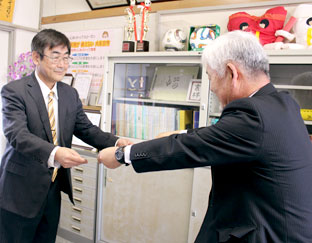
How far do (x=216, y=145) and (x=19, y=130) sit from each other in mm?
1027

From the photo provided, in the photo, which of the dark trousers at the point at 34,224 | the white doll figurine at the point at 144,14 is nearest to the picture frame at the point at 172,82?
the white doll figurine at the point at 144,14

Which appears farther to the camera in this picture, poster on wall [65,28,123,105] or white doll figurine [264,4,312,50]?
poster on wall [65,28,123,105]

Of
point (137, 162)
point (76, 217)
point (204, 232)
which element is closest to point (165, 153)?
point (137, 162)

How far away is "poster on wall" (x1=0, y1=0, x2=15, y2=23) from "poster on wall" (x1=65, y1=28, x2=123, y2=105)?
67cm

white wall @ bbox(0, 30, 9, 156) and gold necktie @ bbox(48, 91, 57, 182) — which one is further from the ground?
white wall @ bbox(0, 30, 9, 156)

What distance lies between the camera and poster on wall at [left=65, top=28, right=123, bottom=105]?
117 inches

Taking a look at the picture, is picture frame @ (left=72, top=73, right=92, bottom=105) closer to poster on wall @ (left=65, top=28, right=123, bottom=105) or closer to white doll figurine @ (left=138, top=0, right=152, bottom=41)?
poster on wall @ (left=65, top=28, right=123, bottom=105)

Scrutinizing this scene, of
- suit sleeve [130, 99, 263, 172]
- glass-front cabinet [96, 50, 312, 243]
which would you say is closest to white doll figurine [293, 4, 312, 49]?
glass-front cabinet [96, 50, 312, 243]

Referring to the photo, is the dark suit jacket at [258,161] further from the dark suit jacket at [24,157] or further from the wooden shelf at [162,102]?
the wooden shelf at [162,102]

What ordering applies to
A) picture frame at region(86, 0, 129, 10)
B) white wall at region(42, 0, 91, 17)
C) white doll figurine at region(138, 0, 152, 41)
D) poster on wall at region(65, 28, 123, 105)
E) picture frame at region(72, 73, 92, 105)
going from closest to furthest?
1. white doll figurine at region(138, 0, 152, 41)
2. picture frame at region(86, 0, 129, 10)
3. poster on wall at region(65, 28, 123, 105)
4. picture frame at region(72, 73, 92, 105)
5. white wall at region(42, 0, 91, 17)

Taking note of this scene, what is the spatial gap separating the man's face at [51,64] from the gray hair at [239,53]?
0.99 m

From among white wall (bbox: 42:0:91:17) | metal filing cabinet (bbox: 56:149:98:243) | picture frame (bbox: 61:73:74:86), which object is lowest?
metal filing cabinet (bbox: 56:149:98:243)

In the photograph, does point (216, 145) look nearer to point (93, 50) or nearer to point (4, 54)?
point (93, 50)

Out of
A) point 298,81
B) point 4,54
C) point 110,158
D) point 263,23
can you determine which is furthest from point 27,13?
point 298,81
